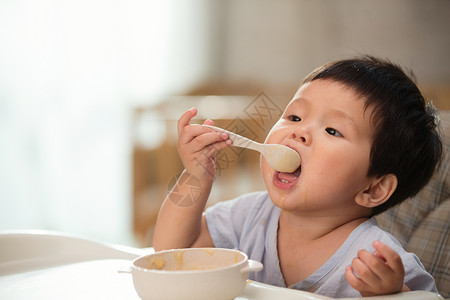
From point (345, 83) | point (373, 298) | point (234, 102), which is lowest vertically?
point (234, 102)

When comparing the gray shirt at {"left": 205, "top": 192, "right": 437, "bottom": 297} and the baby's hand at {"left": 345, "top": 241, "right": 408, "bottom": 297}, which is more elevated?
the baby's hand at {"left": 345, "top": 241, "right": 408, "bottom": 297}

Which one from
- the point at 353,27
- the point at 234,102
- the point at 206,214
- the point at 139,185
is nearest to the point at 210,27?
the point at 234,102

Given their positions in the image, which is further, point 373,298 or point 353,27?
point 353,27

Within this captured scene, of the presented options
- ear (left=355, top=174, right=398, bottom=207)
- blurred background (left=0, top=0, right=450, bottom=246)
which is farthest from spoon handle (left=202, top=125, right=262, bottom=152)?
blurred background (left=0, top=0, right=450, bottom=246)

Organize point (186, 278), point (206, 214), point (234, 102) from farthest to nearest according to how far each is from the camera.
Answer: point (234, 102) < point (206, 214) < point (186, 278)

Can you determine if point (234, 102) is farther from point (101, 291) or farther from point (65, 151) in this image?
point (101, 291)

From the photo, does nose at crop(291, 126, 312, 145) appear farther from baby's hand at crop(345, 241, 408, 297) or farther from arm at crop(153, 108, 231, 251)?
baby's hand at crop(345, 241, 408, 297)

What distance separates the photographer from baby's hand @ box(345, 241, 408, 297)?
2.12ft

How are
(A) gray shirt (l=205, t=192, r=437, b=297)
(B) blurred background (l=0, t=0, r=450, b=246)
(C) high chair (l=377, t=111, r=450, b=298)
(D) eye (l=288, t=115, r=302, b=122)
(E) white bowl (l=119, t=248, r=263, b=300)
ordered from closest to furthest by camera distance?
(E) white bowl (l=119, t=248, r=263, b=300) → (A) gray shirt (l=205, t=192, r=437, b=297) → (D) eye (l=288, t=115, r=302, b=122) → (C) high chair (l=377, t=111, r=450, b=298) → (B) blurred background (l=0, t=0, r=450, b=246)

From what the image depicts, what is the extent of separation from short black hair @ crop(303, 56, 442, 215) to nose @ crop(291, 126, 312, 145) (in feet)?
0.37

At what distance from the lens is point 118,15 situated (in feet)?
10.2

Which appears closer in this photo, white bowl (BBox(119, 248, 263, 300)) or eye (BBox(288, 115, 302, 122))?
white bowl (BBox(119, 248, 263, 300))

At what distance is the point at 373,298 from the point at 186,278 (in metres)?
0.24

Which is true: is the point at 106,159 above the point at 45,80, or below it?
below
